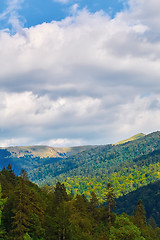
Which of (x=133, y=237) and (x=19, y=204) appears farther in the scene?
(x=133, y=237)

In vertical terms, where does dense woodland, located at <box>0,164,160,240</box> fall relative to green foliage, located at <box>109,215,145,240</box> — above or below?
above

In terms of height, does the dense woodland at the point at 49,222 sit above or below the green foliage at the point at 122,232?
above

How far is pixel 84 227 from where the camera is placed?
276ft

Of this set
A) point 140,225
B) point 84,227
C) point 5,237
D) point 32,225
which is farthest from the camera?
point 140,225

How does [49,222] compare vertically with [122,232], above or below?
above

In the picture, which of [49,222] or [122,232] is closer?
[49,222]

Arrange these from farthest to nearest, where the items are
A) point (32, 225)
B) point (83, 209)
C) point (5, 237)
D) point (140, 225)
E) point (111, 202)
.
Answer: point (140, 225)
point (83, 209)
point (111, 202)
point (32, 225)
point (5, 237)

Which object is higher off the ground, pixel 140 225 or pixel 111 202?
pixel 111 202

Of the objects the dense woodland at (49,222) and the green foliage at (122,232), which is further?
the green foliage at (122,232)

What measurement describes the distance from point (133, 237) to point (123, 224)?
5967 millimetres

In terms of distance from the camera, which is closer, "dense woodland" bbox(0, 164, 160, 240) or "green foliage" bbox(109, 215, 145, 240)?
"dense woodland" bbox(0, 164, 160, 240)

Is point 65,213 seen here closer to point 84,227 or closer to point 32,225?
point 32,225

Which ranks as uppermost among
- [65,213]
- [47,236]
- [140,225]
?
[65,213]

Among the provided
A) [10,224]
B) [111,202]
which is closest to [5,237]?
[10,224]
